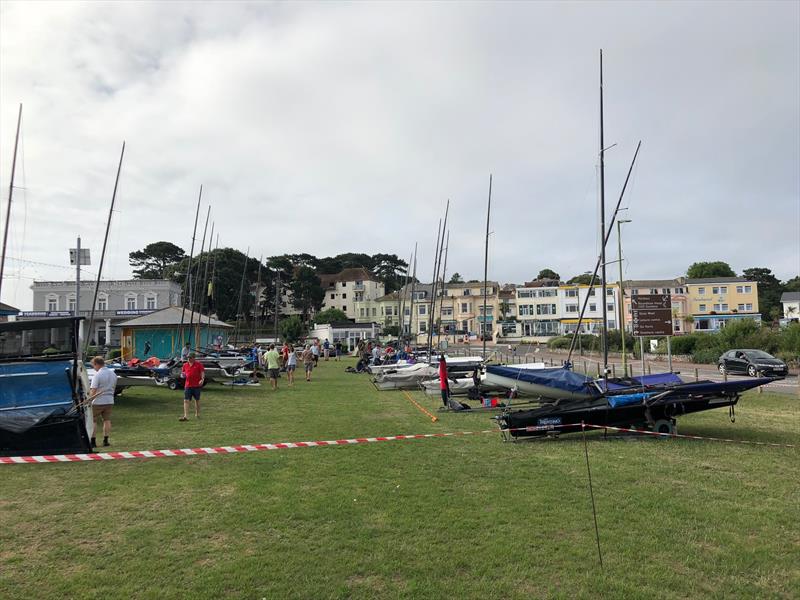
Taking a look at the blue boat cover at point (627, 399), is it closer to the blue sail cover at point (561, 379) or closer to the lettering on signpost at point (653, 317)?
the blue sail cover at point (561, 379)

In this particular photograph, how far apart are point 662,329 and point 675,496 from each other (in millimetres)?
15501

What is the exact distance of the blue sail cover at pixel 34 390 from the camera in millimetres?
9626

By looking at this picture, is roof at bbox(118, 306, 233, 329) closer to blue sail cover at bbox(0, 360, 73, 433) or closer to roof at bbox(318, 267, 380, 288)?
blue sail cover at bbox(0, 360, 73, 433)

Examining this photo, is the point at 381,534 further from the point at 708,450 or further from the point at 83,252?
the point at 83,252

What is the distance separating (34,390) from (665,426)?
11.8 metres

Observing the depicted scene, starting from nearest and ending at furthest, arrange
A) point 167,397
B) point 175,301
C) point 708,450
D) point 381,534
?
point 381,534
point 708,450
point 167,397
point 175,301

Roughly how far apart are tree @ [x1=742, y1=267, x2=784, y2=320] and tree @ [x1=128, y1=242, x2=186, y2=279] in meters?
109

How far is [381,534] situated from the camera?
5.69 m

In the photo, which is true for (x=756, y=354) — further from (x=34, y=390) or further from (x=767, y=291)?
(x=767, y=291)

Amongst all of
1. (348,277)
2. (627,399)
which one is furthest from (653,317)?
(348,277)

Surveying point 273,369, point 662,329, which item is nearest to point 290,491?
point 273,369

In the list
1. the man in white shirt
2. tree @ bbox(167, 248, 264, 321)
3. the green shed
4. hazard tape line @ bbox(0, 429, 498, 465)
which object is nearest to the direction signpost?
hazard tape line @ bbox(0, 429, 498, 465)

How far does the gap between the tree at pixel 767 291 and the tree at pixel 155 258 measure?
4305 inches

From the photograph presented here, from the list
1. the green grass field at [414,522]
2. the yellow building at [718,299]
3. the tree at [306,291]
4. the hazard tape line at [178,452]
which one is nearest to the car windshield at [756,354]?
the green grass field at [414,522]
